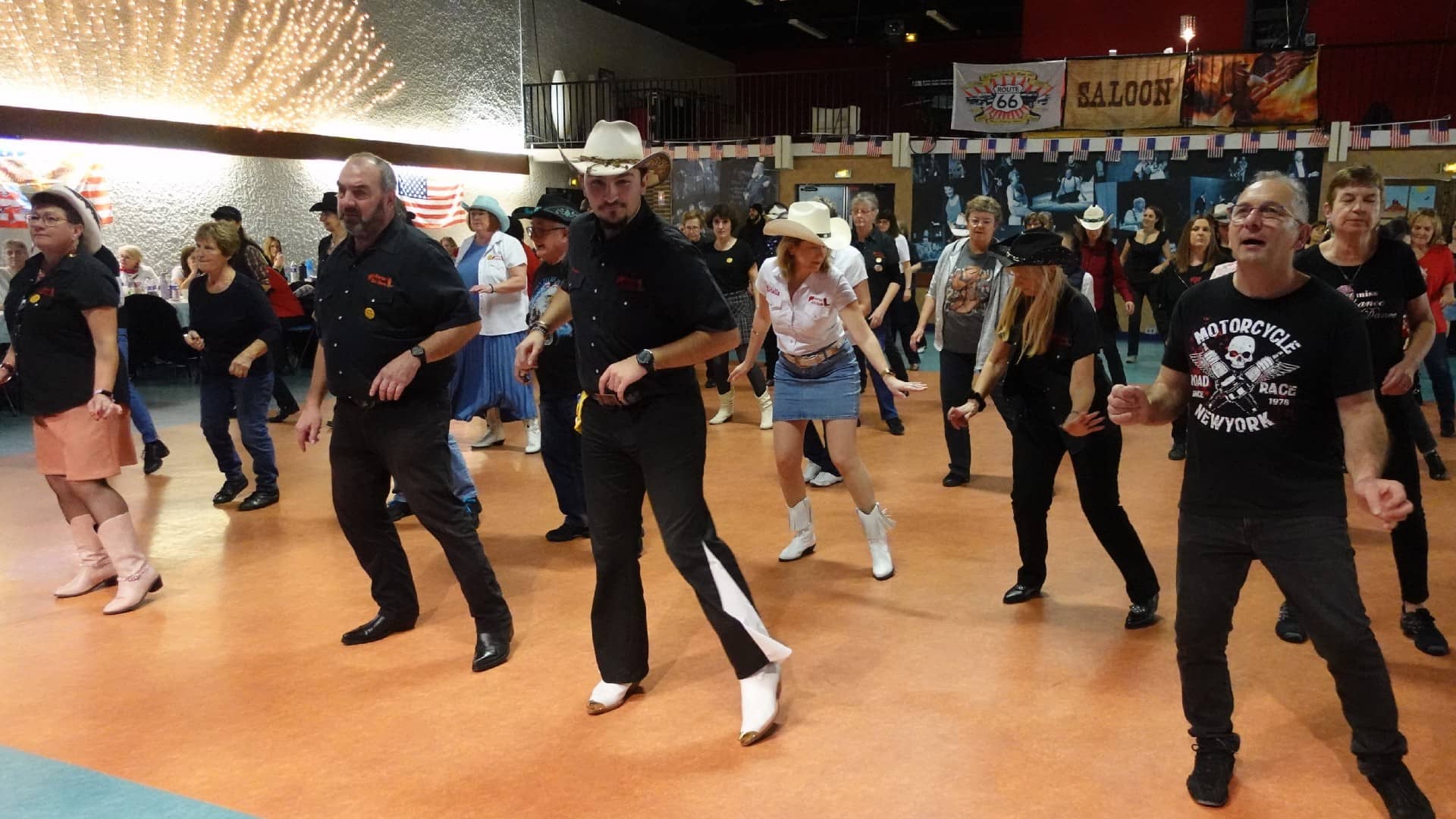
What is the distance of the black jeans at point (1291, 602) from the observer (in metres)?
2.37

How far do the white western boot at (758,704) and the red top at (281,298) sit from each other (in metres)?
5.68

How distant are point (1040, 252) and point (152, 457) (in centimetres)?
582

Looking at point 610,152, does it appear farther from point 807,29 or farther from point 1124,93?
point 807,29

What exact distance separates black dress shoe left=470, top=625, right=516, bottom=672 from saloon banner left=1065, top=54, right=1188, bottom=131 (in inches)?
551

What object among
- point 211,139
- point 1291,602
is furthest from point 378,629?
point 211,139

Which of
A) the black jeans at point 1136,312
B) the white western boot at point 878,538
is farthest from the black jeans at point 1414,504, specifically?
the black jeans at point 1136,312

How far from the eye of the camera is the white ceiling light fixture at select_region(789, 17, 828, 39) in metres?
22.4

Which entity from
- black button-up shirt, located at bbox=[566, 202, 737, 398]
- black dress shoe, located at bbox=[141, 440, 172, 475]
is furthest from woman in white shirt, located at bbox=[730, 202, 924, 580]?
black dress shoe, located at bbox=[141, 440, 172, 475]

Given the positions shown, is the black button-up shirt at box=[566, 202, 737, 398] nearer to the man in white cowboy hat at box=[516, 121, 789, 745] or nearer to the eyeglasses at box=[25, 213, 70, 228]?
the man in white cowboy hat at box=[516, 121, 789, 745]

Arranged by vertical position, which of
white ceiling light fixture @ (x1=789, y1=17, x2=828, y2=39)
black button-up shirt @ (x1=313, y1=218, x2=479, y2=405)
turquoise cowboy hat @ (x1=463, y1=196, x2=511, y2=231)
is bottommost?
black button-up shirt @ (x1=313, y1=218, x2=479, y2=405)

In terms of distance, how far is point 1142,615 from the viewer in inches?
152

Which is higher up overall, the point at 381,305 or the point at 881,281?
the point at 381,305

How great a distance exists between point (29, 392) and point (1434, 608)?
5.49 metres

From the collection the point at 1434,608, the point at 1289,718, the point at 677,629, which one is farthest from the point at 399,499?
the point at 1434,608
